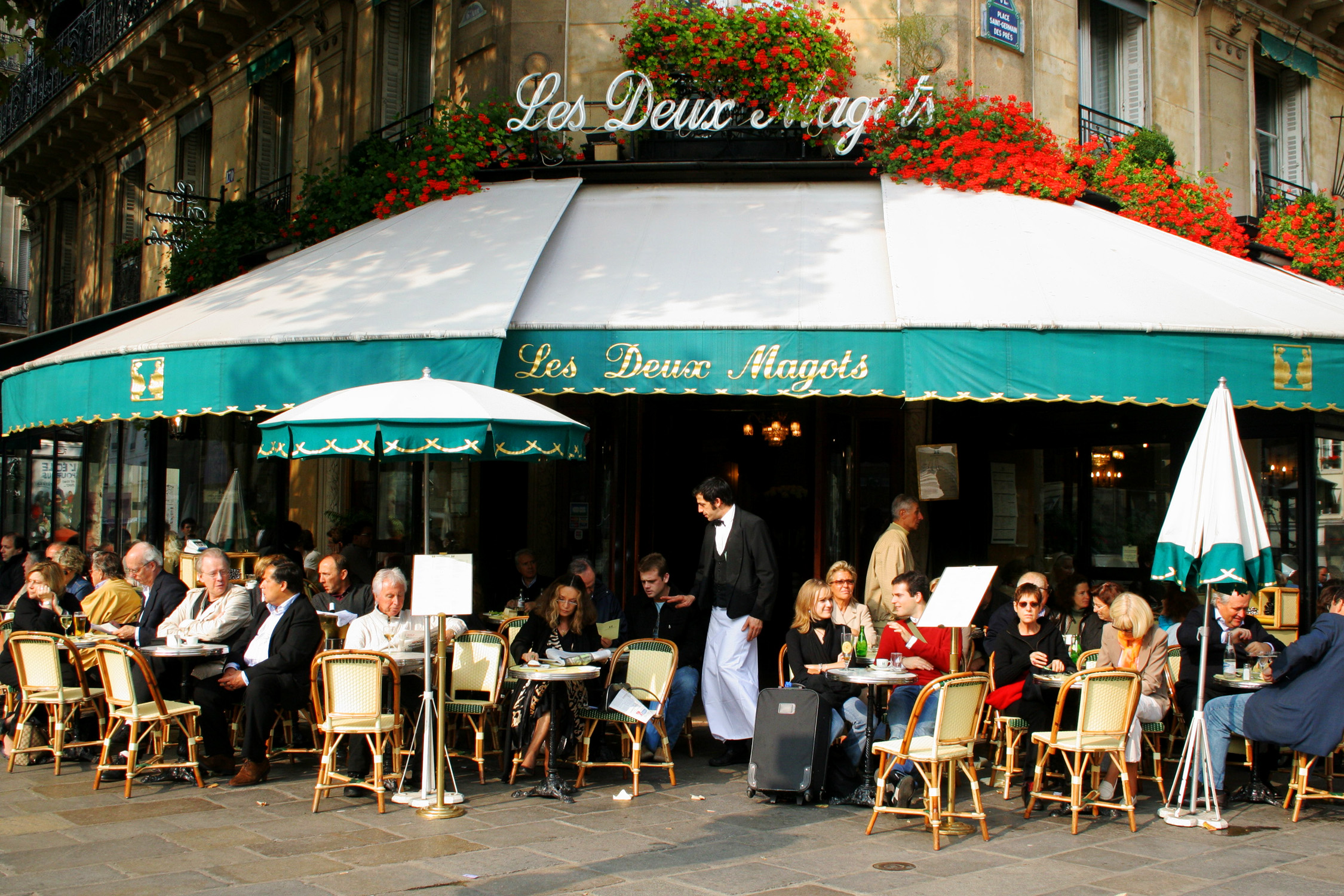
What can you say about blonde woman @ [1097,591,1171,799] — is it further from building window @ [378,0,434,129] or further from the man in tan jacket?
building window @ [378,0,434,129]

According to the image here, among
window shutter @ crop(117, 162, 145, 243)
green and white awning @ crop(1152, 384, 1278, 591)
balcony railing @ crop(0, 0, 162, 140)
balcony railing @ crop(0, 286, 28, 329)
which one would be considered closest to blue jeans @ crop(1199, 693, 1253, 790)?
green and white awning @ crop(1152, 384, 1278, 591)

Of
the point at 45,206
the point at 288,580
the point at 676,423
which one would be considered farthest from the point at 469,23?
the point at 45,206

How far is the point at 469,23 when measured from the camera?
11242mm

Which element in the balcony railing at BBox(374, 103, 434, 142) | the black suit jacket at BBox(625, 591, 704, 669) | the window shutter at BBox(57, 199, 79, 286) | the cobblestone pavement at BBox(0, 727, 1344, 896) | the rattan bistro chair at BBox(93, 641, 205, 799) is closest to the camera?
the cobblestone pavement at BBox(0, 727, 1344, 896)

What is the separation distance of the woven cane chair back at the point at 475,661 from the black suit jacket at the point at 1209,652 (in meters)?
4.10

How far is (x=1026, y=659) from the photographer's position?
6.97 m

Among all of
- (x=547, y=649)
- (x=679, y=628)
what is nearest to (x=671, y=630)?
(x=679, y=628)

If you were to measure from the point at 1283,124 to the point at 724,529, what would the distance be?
9952 mm

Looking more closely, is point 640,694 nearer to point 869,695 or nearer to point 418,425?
point 869,695

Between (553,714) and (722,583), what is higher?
(722,583)

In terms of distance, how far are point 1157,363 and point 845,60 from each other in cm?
421

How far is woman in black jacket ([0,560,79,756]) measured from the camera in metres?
7.91

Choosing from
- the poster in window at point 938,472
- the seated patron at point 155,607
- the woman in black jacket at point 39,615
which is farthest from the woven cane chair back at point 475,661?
the poster in window at point 938,472

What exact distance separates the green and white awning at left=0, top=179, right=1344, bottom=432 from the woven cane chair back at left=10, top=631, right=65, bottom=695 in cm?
175
